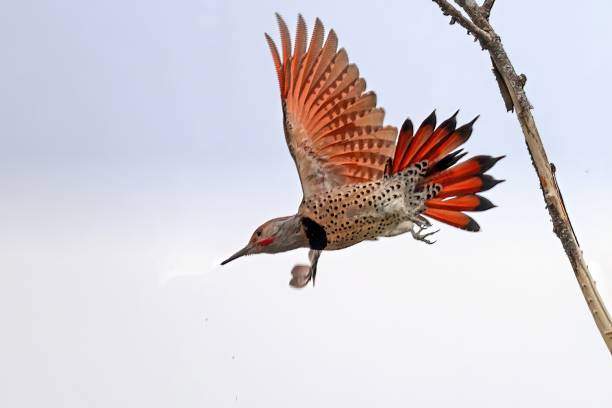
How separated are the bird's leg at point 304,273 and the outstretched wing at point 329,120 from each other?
21 cm

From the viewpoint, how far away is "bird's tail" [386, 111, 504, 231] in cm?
243

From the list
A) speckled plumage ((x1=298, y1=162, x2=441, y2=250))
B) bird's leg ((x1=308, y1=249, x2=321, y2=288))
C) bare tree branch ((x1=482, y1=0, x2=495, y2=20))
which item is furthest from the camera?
bare tree branch ((x1=482, y1=0, x2=495, y2=20))

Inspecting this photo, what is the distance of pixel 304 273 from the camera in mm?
2562

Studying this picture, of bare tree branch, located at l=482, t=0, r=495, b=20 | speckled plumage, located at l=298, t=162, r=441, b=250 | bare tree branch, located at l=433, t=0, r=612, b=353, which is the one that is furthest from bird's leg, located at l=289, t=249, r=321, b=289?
bare tree branch, located at l=482, t=0, r=495, b=20

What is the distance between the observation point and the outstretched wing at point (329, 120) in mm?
2453

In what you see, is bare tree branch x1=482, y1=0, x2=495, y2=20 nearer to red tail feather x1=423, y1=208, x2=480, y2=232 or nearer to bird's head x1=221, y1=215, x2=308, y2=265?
red tail feather x1=423, y1=208, x2=480, y2=232

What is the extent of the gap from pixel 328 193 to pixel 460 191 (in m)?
0.35

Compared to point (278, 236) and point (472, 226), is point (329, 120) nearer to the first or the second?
point (278, 236)

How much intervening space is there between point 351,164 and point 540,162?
0.57 metres

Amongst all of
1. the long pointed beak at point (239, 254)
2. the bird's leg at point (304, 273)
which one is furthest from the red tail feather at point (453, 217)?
the long pointed beak at point (239, 254)

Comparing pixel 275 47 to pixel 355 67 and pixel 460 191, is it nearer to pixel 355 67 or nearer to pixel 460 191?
pixel 355 67

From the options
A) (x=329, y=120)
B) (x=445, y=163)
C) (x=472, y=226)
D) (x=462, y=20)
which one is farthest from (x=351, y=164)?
(x=462, y=20)

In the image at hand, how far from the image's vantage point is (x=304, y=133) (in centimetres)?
247

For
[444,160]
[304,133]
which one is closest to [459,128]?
[444,160]
